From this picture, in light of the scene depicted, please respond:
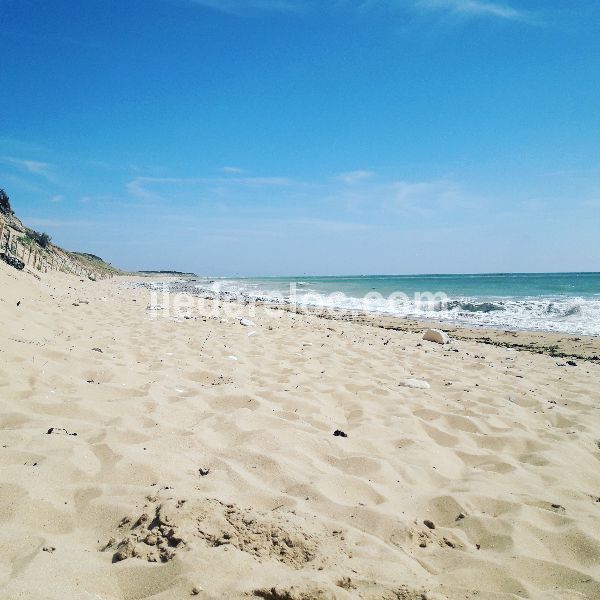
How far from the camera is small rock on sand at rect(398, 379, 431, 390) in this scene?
191 inches

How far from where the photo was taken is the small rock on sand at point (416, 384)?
15.9ft

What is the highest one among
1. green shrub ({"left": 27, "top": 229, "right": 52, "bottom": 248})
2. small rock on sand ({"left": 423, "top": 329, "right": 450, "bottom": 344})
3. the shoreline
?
green shrub ({"left": 27, "top": 229, "right": 52, "bottom": 248})

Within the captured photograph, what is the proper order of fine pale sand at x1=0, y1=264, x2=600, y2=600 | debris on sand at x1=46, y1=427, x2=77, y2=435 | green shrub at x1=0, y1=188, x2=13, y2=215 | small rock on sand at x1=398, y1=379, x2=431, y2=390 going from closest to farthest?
fine pale sand at x1=0, y1=264, x2=600, y2=600
debris on sand at x1=46, y1=427, x2=77, y2=435
small rock on sand at x1=398, y1=379, x2=431, y2=390
green shrub at x1=0, y1=188, x2=13, y2=215

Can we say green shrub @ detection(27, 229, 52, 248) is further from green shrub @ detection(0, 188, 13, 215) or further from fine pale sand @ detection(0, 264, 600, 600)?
fine pale sand @ detection(0, 264, 600, 600)

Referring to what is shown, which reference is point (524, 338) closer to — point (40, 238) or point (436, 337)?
point (436, 337)

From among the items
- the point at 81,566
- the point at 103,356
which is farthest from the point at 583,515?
the point at 103,356

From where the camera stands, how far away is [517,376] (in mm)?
5832

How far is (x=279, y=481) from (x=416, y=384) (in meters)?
2.85

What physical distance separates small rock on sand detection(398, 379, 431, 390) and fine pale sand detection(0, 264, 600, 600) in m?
0.10

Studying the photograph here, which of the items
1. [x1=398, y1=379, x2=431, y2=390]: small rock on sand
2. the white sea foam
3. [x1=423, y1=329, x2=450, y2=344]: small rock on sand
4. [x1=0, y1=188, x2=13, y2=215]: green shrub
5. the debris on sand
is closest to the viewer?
the debris on sand

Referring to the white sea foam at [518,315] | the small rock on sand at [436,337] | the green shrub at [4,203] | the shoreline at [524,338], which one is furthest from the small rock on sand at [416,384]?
the green shrub at [4,203]

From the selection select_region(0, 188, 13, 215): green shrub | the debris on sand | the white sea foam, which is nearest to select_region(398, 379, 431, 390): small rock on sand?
the debris on sand

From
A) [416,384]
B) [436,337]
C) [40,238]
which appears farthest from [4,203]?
[416,384]

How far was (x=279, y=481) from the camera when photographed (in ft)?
8.11
